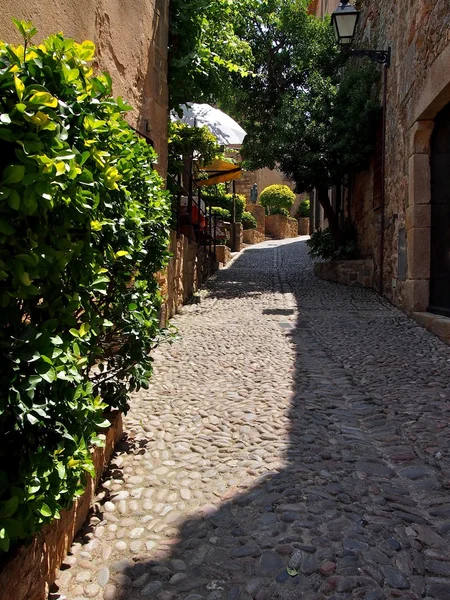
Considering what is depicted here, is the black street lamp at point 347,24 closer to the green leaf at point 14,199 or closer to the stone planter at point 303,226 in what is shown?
the green leaf at point 14,199

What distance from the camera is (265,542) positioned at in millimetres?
2094

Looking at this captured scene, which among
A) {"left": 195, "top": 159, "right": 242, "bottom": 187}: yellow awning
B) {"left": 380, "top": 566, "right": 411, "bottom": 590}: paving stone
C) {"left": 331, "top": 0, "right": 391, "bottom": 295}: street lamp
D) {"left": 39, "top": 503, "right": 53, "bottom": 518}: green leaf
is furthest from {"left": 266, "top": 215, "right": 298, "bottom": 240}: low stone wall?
{"left": 39, "top": 503, "right": 53, "bottom": 518}: green leaf

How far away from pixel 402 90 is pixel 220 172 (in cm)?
415

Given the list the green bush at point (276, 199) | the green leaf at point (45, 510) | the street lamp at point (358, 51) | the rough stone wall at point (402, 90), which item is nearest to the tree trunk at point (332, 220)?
the rough stone wall at point (402, 90)

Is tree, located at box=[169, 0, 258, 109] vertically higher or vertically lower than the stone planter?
higher

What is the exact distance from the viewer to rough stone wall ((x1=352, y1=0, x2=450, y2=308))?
5750 millimetres

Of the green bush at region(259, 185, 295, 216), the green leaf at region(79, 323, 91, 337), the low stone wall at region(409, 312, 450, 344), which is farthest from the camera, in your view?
the green bush at region(259, 185, 295, 216)

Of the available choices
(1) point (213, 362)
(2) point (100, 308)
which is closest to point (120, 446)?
(2) point (100, 308)

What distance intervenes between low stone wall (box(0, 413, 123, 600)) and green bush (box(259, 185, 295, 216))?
25434mm

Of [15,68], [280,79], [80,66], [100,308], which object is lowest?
[100,308]

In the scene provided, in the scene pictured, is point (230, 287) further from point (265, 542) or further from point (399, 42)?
point (265, 542)

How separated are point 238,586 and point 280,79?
12.2 m

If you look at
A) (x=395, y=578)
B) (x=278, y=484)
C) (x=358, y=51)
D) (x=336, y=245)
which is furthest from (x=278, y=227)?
(x=395, y=578)

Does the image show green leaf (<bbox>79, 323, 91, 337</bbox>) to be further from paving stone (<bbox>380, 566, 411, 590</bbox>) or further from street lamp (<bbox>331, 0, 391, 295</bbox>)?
street lamp (<bbox>331, 0, 391, 295</bbox>)
